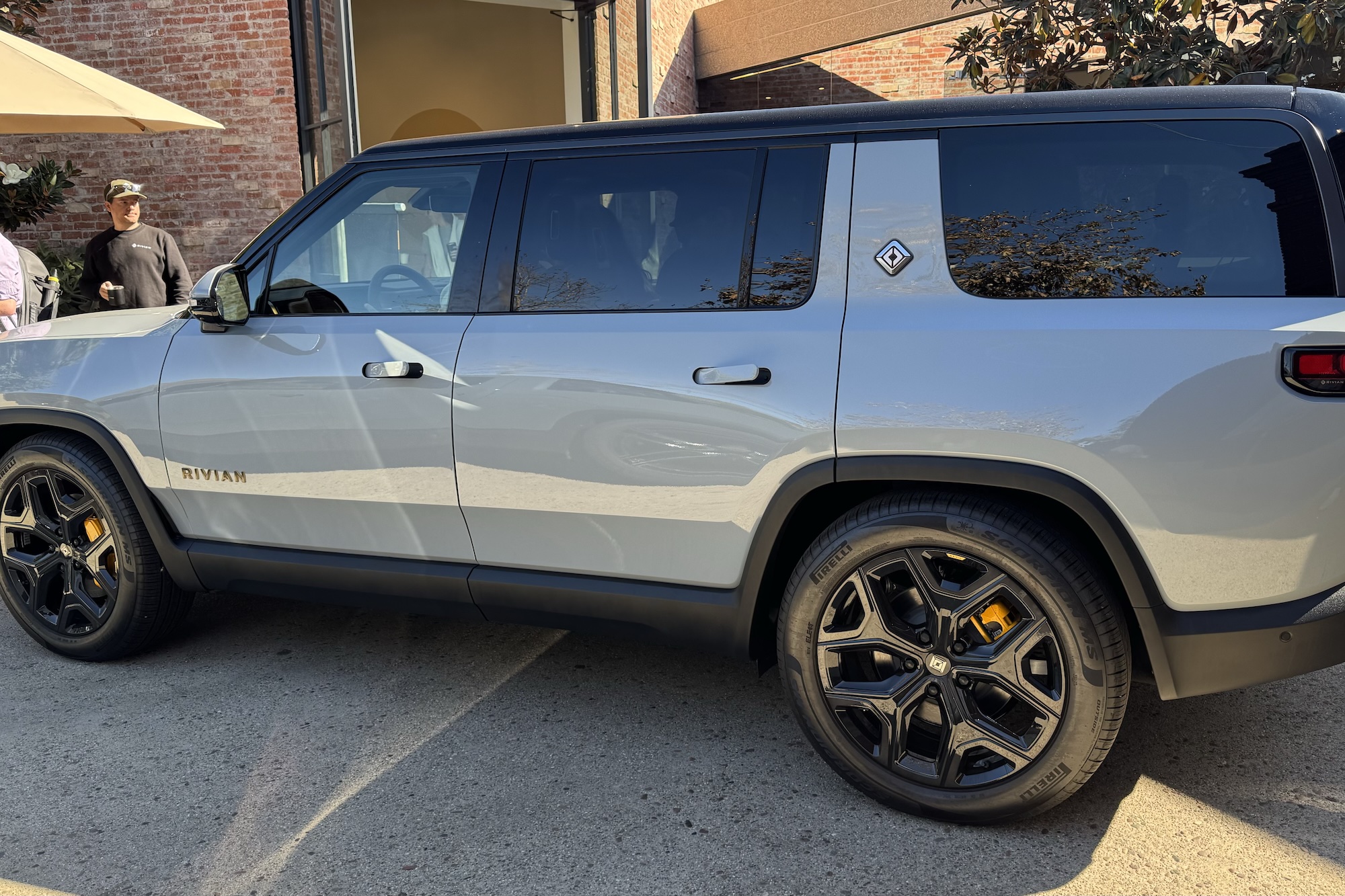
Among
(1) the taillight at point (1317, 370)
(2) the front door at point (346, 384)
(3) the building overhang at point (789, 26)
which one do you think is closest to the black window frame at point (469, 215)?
(2) the front door at point (346, 384)

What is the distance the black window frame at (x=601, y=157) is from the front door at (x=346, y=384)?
54 millimetres

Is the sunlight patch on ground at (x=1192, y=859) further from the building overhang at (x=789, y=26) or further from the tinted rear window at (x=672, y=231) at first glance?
the building overhang at (x=789, y=26)

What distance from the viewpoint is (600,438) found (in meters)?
2.90

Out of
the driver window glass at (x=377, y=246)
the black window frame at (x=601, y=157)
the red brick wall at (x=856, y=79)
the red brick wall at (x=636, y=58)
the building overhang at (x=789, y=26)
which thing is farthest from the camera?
the red brick wall at (x=856, y=79)

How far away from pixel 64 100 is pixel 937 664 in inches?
218

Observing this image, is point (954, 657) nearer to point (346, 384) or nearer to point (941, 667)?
point (941, 667)

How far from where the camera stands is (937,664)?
269cm

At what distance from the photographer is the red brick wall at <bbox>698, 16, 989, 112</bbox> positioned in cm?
1490

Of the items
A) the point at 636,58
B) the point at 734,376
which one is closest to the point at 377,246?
the point at 734,376

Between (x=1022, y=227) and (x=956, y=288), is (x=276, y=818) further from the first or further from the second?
(x=1022, y=227)

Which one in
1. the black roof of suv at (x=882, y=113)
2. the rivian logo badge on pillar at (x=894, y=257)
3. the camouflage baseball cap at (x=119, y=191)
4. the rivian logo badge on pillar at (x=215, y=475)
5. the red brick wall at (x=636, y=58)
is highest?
the red brick wall at (x=636, y=58)

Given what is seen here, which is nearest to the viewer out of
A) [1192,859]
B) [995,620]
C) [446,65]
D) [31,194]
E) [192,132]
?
[1192,859]

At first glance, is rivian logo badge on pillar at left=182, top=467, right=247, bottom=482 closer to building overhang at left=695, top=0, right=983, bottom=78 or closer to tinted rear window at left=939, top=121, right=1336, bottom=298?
tinted rear window at left=939, top=121, right=1336, bottom=298

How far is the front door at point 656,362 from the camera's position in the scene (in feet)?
8.96
